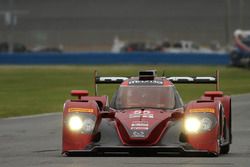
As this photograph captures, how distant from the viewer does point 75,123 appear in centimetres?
1282

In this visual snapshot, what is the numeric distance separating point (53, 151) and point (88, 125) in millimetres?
1560

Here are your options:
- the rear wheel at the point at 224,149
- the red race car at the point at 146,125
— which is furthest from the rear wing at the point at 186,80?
the rear wheel at the point at 224,149

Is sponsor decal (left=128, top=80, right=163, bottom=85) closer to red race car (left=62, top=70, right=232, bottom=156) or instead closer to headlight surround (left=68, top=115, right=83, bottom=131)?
red race car (left=62, top=70, right=232, bottom=156)

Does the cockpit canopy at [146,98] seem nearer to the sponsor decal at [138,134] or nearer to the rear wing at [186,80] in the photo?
the rear wing at [186,80]

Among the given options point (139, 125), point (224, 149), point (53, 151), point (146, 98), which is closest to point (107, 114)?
point (146, 98)

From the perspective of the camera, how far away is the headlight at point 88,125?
500 inches

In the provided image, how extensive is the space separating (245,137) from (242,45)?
1759 inches

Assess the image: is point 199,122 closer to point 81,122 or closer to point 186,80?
point 81,122

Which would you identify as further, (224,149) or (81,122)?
(224,149)

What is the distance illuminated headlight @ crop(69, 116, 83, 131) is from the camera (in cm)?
1277

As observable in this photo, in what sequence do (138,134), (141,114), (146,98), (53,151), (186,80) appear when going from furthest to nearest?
1. (186,80)
2. (53,151)
3. (146,98)
4. (141,114)
5. (138,134)

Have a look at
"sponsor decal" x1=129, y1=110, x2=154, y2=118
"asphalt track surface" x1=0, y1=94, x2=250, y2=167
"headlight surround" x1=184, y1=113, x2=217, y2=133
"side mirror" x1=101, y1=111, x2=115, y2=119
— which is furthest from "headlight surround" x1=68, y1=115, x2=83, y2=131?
"headlight surround" x1=184, y1=113, x2=217, y2=133

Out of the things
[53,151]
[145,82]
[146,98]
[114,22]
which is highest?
[114,22]

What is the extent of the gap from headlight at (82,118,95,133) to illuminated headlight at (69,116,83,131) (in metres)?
0.06
